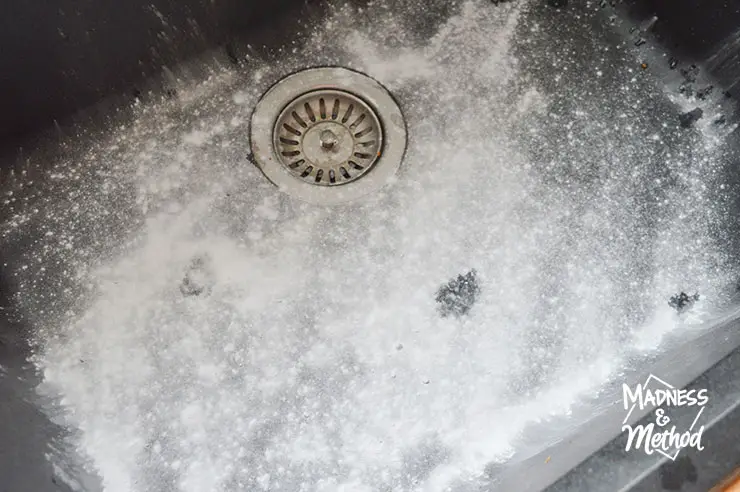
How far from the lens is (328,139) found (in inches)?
49.2

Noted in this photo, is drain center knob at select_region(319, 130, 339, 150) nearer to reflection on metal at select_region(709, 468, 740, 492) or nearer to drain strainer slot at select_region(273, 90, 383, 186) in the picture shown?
drain strainer slot at select_region(273, 90, 383, 186)

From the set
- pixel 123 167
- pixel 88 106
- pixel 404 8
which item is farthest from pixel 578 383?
pixel 88 106

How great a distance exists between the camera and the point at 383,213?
3.90ft

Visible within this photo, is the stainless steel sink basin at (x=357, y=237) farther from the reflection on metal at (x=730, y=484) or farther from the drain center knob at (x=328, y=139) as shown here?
the reflection on metal at (x=730, y=484)

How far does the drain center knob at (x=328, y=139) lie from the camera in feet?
4.09

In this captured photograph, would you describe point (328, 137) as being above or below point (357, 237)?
above

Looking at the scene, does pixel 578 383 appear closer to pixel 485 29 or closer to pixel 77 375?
pixel 485 29

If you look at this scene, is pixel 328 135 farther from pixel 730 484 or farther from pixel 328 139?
pixel 730 484

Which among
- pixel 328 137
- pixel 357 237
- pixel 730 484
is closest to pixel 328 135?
pixel 328 137

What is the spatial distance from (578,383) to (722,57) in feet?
2.08

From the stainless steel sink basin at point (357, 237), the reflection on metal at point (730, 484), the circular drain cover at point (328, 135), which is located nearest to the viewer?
the reflection on metal at point (730, 484)

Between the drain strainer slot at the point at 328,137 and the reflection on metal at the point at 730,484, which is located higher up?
the drain strainer slot at the point at 328,137

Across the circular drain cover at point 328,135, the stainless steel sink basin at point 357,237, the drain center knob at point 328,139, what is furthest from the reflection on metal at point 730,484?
the drain center knob at point 328,139

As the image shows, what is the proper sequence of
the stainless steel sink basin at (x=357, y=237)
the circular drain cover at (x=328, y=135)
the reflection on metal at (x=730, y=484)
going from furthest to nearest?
the circular drain cover at (x=328, y=135) → the stainless steel sink basin at (x=357, y=237) → the reflection on metal at (x=730, y=484)
